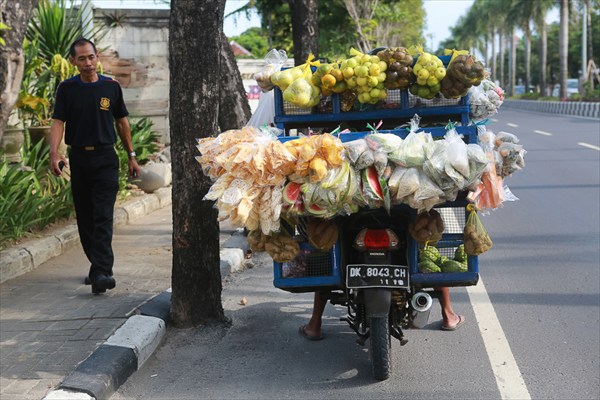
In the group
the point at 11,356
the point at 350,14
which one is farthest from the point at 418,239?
the point at 350,14

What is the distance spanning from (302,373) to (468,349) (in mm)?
1179

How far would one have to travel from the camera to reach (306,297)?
665 cm

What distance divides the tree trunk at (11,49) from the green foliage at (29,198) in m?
1.68

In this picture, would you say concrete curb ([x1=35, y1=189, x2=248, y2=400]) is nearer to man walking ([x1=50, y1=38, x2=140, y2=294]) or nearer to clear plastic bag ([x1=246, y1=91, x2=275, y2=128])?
man walking ([x1=50, y1=38, x2=140, y2=294])

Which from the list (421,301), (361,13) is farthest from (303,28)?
(361,13)

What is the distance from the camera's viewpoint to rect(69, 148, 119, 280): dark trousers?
6348 millimetres

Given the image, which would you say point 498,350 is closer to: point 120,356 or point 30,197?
point 120,356

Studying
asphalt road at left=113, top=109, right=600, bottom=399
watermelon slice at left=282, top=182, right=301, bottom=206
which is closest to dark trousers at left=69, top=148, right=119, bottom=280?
asphalt road at left=113, top=109, right=600, bottom=399

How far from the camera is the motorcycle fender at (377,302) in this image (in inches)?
176

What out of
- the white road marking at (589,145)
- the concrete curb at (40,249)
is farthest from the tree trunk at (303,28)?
the white road marking at (589,145)

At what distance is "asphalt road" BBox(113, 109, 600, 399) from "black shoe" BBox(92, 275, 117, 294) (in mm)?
967

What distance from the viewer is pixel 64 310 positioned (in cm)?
598

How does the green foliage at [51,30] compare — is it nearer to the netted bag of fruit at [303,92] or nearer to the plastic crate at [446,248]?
the netted bag of fruit at [303,92]

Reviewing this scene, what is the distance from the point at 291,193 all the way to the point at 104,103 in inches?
106
